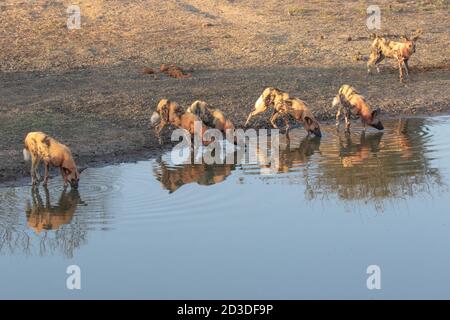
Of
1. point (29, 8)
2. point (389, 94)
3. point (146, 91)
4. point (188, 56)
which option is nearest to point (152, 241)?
point (146, 91)

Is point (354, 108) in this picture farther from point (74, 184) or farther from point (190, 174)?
point (74, 184)

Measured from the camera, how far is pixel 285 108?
18.5 metres

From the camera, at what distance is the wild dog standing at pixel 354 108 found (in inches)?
725

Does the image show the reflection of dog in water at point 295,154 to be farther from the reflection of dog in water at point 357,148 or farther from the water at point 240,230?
the reflection of dog in water at point 357,148

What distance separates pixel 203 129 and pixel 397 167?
3.88 metres

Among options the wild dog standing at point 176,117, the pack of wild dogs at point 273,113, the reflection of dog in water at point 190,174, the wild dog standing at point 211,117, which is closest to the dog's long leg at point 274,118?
the pack of wild dogs at point 273,113

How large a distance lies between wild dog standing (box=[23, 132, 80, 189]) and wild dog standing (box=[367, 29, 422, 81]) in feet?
37.4

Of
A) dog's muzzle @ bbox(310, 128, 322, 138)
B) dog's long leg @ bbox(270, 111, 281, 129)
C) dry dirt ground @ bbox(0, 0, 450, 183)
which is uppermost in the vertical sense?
dry dirt ground @ bbox(0, 0, 450, 183)

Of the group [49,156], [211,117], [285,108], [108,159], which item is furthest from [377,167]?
[49,156]

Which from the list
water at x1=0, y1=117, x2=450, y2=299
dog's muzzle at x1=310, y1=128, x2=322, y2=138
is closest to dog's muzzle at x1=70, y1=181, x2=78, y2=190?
water at x1=0, y1=117, x2=450, y2=299

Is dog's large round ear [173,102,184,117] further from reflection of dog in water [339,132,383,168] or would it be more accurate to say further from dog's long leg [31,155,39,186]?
dog's long leg [31,155,39,186]

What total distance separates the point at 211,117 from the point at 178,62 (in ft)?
22.5

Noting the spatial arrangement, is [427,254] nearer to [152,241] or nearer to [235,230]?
[235,230]

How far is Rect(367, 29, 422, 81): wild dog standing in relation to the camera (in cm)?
2338
